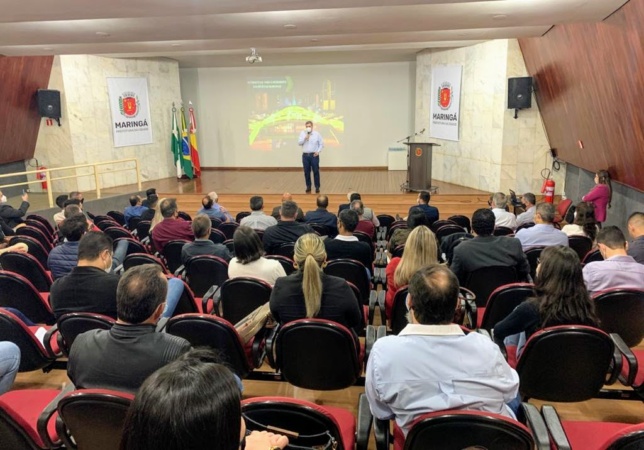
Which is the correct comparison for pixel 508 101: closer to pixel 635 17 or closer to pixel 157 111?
pixel 635 17

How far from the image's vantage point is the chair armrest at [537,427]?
6.24 feet

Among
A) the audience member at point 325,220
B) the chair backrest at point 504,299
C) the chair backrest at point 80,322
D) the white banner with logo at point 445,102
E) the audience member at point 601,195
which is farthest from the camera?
the white banner with logo at point 445,102

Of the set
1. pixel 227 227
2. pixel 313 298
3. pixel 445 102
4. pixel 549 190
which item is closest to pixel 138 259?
pixel 227 227

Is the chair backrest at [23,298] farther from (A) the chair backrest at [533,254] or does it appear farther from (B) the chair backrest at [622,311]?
(A) the chair backrest at [533,254]

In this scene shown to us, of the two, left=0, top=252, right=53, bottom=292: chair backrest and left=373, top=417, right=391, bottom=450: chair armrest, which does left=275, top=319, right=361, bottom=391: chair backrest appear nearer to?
left=373, top=417, right=391, bottom=450: chair armrest

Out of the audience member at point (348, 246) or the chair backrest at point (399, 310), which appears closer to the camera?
the chair backrest at point (399, 310)

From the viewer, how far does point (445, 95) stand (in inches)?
466

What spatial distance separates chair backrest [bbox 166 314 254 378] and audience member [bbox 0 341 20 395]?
79cm

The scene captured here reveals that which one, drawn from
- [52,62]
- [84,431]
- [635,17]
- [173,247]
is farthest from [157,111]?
[84,431]

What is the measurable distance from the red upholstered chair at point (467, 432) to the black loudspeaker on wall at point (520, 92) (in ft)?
29.8

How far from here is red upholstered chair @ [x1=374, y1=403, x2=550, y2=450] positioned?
169cm

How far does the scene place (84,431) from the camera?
80.2 inches

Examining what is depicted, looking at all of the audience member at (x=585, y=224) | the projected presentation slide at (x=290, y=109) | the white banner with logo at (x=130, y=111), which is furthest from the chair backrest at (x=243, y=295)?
the projected presentation slide at (x=290, y=109)

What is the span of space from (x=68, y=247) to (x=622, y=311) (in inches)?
163
